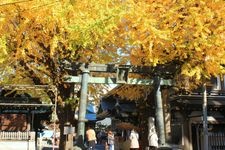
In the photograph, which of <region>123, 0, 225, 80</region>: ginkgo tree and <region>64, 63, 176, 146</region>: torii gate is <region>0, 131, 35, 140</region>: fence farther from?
<region>123, 0, 225, 80</region>: ginkgo tree

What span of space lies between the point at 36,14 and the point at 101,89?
840 centimetres

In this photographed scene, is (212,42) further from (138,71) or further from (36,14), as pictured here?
(36,14)

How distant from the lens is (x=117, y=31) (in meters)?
18.9

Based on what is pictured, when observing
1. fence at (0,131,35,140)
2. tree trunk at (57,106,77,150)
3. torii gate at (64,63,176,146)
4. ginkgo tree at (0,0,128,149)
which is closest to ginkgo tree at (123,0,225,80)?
torii gate at (64,63,176,146)

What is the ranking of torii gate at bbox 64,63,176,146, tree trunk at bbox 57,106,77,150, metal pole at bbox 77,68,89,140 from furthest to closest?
tree trunk at bbox 57,106,77,150 < torii gate at bbox 64,63,176,146 < metal pole at bbox 77,68,89,140

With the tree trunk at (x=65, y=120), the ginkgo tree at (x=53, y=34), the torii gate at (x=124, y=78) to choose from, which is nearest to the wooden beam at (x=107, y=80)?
the torii gate at (x=124, y=78)

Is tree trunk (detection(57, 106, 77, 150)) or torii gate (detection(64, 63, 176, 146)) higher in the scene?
torii gate (detection(64, 63, 176, 146))

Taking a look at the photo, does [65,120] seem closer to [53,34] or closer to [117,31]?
[53,34]

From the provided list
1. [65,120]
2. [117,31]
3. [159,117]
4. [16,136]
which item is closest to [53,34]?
[117,31]

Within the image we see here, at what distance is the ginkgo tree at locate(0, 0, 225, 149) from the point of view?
A: 16578mm

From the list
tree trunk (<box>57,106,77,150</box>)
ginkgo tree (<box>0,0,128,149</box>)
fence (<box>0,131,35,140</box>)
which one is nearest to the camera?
ginkgo tree (<box>0,0,128,149</box>)

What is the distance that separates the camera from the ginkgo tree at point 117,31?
54.4 ft

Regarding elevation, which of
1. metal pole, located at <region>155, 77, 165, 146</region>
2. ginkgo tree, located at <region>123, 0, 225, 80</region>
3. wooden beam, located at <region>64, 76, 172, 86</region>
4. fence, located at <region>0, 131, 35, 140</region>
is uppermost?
ginkgo tree, located at <region>123, 0, 225, 80</region>

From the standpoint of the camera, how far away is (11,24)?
1770 cm
